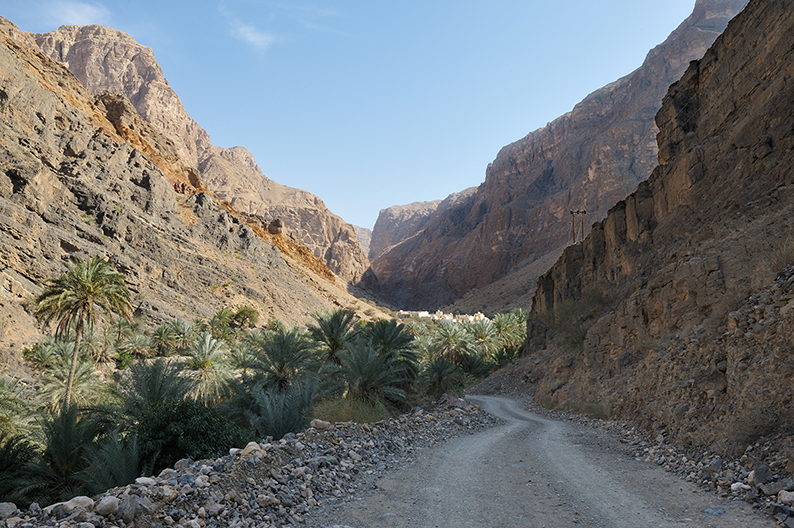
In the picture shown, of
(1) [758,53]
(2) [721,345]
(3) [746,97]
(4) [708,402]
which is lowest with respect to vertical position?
(4) [708,402]

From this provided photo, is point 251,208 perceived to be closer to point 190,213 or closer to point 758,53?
point 190,213

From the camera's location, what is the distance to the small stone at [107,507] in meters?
3.81

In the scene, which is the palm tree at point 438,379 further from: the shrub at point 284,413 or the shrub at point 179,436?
the shrub at point 179,436

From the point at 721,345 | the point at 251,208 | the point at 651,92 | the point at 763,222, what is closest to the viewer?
the point at 721,345

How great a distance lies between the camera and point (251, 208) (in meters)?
152

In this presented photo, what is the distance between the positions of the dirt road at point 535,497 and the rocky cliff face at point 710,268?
158 centimetres

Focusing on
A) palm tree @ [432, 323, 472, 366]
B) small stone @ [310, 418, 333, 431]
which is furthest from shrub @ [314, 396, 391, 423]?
palm tree @ [432, 323, 472, 366]

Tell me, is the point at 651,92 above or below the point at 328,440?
above

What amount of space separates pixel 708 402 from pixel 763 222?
5.87 m

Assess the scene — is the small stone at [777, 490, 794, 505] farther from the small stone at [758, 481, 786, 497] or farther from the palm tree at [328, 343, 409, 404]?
the palm tree at [328, 343, 409, 404]

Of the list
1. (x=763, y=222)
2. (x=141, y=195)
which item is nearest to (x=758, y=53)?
(x=763, y=222)

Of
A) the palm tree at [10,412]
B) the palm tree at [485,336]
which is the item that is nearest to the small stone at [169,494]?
the palm tree at [10,412]

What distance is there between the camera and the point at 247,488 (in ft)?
16.9

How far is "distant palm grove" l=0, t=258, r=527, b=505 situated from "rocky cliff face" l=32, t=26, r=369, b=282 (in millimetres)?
119600
